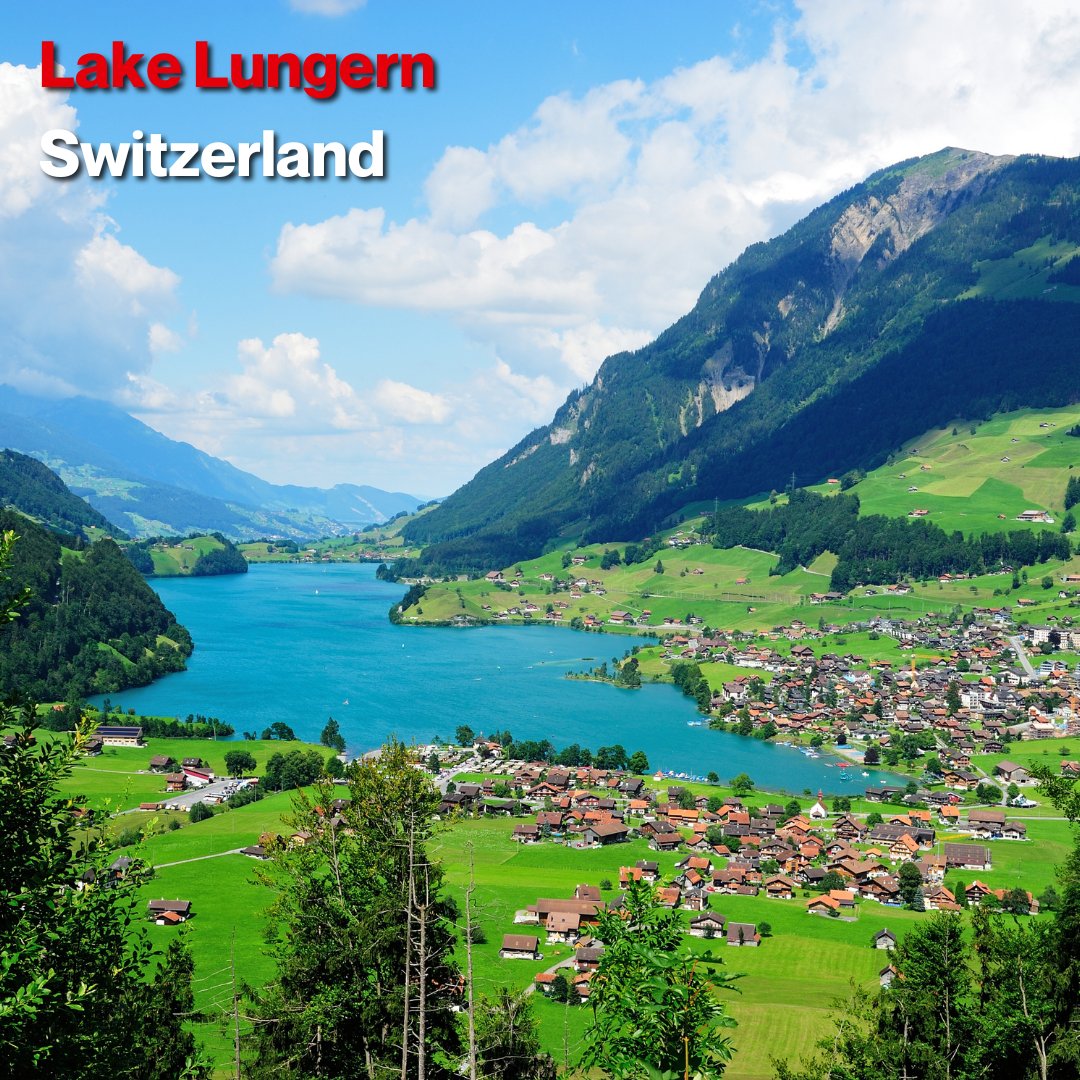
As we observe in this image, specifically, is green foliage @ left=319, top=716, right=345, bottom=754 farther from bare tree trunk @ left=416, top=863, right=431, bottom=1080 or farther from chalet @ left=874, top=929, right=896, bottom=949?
bare tree trunk @ left=416, top=863, right=431, bottom=1080

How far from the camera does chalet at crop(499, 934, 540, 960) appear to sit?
4750cm

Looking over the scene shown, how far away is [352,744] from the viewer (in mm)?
92000

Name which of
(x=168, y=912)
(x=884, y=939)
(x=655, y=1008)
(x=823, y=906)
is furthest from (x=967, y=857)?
(x=655, y=1008)

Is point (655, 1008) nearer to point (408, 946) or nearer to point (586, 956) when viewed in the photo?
point (408, 946)

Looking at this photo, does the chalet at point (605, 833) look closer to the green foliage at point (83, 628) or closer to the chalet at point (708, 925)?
the chalet at point (708, 925)

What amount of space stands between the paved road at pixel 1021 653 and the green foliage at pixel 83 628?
346 feet

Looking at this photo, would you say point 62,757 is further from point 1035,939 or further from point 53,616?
point 53,616

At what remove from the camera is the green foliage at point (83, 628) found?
4616 inches

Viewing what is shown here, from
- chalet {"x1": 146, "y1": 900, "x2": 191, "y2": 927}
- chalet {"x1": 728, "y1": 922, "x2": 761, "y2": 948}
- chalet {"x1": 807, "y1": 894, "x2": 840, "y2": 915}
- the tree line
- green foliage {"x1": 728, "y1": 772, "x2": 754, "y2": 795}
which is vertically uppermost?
the tree line

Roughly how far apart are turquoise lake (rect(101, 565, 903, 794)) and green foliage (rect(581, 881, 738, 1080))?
7791cm

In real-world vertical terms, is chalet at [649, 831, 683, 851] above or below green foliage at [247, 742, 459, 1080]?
below

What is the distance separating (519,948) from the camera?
47750 millimetres

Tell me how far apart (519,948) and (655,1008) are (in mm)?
41699

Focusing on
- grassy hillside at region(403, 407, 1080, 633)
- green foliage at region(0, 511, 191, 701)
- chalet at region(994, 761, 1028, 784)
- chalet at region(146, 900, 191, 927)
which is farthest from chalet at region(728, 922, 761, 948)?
grassy hillside at region(403, 407, 1080, 633)
